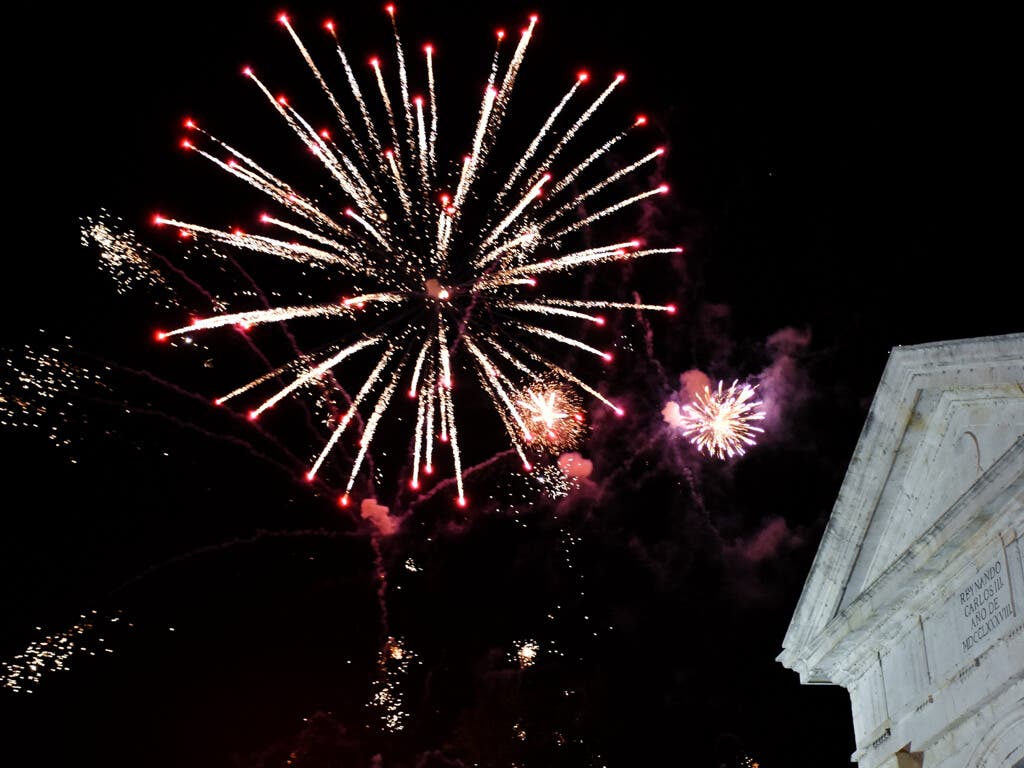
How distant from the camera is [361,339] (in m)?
16.7

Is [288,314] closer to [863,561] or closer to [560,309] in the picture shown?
[560,309]

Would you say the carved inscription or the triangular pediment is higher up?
the triangular pediment

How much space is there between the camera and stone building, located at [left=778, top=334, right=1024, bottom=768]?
10.1 meters

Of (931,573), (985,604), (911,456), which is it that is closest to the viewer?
(985,604)

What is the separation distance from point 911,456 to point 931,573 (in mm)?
1635

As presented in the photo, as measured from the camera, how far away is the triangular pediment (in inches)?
424

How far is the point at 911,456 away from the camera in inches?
488

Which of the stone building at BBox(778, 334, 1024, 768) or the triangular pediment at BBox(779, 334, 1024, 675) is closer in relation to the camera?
the stone building at BBox(778, 334, 1024, 768)

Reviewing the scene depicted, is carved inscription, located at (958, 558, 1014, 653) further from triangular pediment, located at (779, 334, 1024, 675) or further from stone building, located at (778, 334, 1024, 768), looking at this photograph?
triangular pediment, located at (779, 334, 1024, 675)

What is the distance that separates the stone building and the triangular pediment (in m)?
0.02

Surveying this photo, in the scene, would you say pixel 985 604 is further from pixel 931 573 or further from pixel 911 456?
pixel 911 456

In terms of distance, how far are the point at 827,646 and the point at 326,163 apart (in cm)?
1116

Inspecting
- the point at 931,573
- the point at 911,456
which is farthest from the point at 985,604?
the point at 911,456

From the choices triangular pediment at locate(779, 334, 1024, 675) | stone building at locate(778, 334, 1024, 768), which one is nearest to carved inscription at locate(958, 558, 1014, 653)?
stone building at locate(778, 334, 1024, 768)
